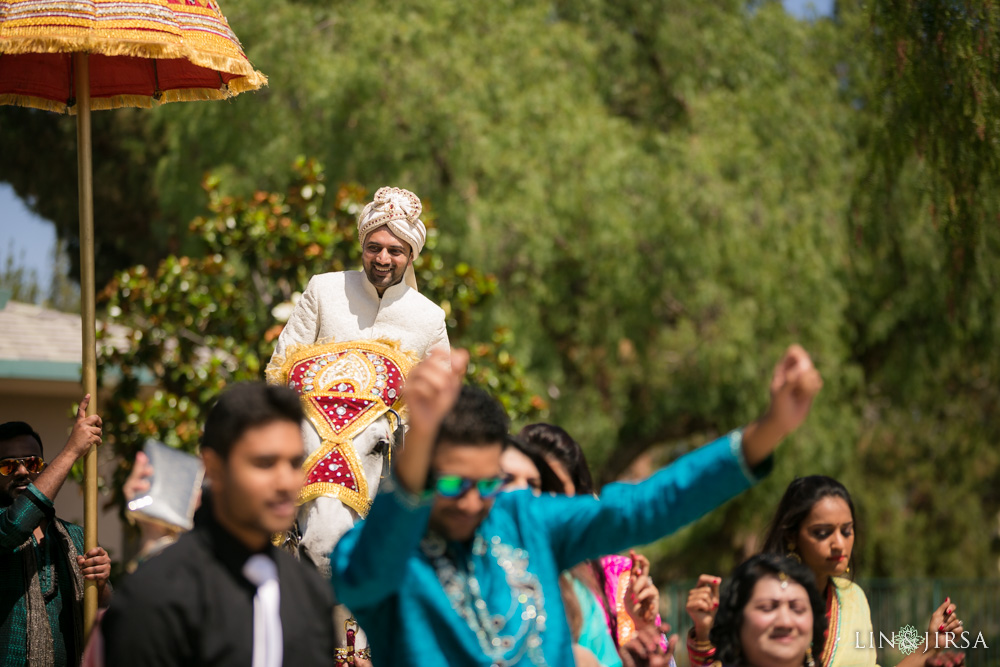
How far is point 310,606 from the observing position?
265 centimetres

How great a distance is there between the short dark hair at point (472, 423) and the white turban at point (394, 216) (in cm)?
228

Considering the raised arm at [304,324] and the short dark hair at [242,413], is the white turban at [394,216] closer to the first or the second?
the raised arm at [304,324]

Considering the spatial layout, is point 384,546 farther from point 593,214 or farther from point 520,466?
point 593,214

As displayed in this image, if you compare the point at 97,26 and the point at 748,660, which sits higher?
the point at 97,26

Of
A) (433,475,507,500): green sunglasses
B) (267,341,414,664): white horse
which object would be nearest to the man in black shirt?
(433,475,507,500): green sunglasses

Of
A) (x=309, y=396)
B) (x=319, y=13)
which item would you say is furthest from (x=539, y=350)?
(x=309, y=396)

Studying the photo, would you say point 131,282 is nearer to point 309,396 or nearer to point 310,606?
point 309,396

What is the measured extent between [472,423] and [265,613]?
655 millimetres

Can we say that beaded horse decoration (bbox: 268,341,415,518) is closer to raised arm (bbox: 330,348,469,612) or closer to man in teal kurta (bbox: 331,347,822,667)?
man in teal kurta (bbox: 331,347,822,667)

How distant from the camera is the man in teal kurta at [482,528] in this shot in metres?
2.46

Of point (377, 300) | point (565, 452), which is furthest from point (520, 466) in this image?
point (377, 300)

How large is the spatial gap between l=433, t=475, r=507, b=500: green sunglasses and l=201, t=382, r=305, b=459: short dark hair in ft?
1.22

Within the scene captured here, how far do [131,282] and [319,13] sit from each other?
15.8 feet

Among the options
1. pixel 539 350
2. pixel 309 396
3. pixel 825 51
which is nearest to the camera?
pixel 309 396
